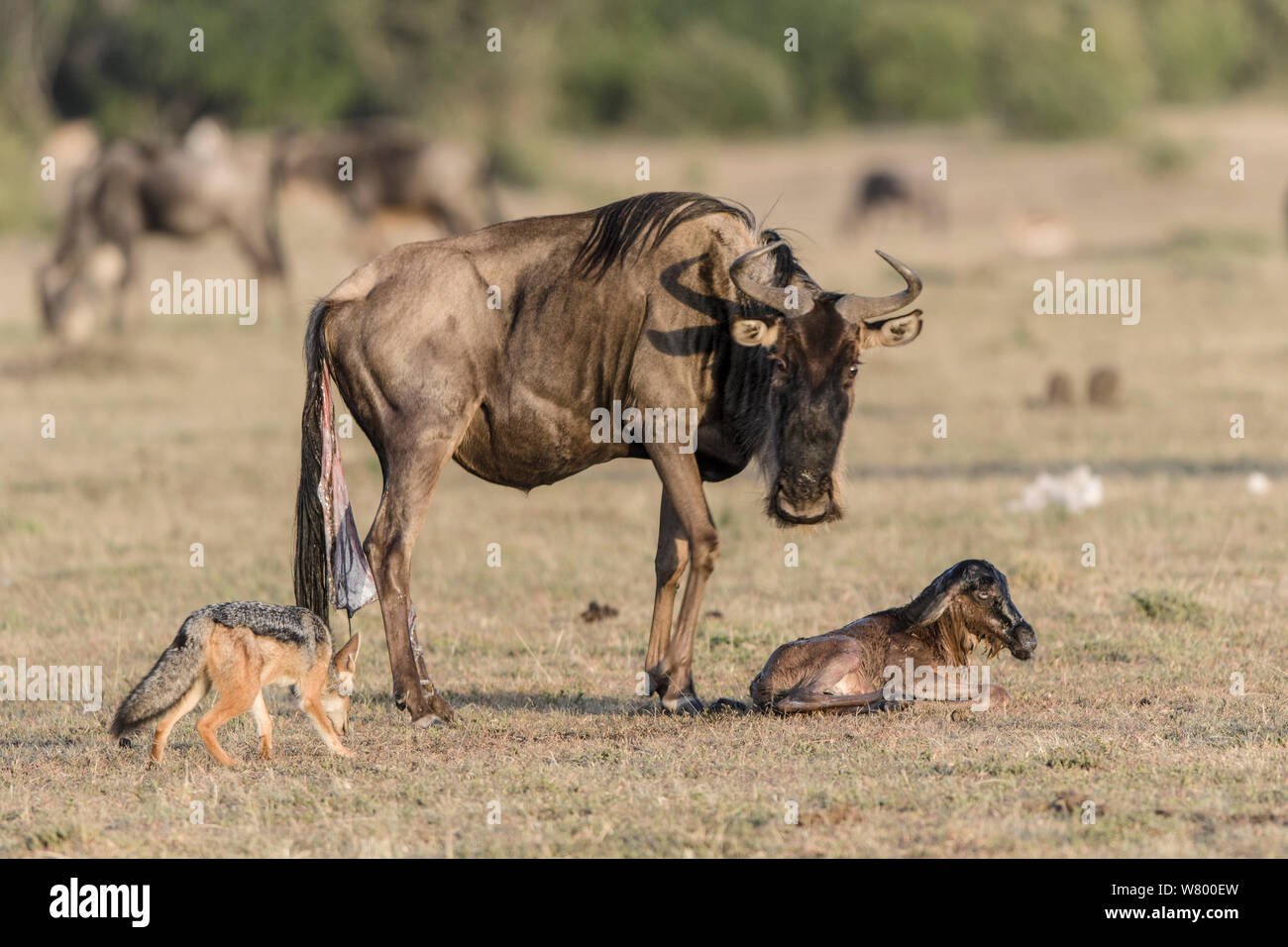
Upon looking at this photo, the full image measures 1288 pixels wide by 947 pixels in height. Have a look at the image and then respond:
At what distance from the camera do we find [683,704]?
8.31 m

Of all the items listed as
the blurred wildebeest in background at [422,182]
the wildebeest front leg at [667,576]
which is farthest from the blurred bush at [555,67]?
the wildebeest front leg at [667,576]

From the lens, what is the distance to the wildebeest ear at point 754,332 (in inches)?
311

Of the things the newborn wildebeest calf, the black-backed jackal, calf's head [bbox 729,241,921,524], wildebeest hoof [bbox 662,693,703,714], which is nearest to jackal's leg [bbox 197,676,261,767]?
the black-backed jackal

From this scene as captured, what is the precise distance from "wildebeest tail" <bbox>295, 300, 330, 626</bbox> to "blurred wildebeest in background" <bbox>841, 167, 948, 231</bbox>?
34168 mm

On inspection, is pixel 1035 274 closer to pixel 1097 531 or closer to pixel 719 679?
pixel 1097 531

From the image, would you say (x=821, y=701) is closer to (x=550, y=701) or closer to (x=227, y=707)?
(x=550, y=701)

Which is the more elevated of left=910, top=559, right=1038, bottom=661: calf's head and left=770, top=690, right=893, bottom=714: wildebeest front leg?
left=910, top=559, right=1038, bottom=661: calf's head

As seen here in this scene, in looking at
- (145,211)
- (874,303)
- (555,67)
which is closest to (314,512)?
(874,303)

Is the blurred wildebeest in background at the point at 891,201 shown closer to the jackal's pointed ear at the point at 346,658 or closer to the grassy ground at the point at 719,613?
the grassy ground at the point at 719,613

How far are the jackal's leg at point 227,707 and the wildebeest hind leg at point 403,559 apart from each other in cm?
97

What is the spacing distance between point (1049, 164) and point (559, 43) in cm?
2327

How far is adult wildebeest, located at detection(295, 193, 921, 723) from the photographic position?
828 centimetres

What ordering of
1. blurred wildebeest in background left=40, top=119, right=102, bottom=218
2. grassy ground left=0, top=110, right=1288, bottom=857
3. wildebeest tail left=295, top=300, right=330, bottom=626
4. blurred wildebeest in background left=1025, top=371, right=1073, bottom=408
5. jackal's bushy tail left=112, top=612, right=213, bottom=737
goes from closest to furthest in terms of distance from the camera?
grassy ground left=0, top=110, right=1288, bottom=857, jackal's bushy tail left=112, top=612, right=213, bottom=737, wildebeest tail left=295, top=300, right=330, bottom=626, blurred wildebeest in background left=1025, top=371, right=1073, bottom=408, blurred wildebeest in background left=40, top=119, right=102, bottom=218

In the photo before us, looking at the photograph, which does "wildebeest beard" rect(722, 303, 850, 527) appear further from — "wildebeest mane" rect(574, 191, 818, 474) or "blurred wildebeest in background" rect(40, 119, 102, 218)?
"blurred wildebeest in background" rect(40, 119, 102, 218)
